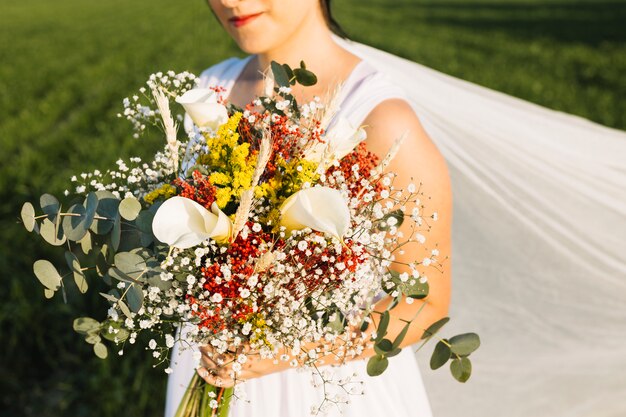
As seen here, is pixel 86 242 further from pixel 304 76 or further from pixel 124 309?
pixel 304 76

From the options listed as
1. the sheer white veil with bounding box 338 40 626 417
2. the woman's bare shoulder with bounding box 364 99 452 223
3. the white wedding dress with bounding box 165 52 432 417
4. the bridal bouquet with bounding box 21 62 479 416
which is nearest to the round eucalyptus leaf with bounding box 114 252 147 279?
the bridal bouquet with bounding box 21 62 479 416

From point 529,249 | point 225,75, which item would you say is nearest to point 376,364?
Result: point 225,75

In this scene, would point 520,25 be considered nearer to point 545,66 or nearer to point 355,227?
point 545,66

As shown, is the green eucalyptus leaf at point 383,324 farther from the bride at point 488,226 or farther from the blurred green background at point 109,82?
the blurred green background at point 109,82

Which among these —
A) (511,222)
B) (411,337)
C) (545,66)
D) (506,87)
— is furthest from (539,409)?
A: (545,66)

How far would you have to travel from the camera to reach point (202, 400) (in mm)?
2031

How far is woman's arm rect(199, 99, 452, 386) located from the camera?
215cm

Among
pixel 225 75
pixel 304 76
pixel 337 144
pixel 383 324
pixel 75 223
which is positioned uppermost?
pixel 225 75

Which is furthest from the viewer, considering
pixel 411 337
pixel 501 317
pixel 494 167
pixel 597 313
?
pixel 501 317

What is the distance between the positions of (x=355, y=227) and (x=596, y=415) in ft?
7.70

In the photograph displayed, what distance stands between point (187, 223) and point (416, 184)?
859mm

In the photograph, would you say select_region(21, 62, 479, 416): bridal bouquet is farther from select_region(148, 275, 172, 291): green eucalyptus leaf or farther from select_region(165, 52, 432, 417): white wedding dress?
select_region(165, 52, 432, 417): white wedding dress

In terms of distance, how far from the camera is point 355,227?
5.47 ft

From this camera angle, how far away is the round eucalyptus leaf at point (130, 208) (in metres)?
1.59
